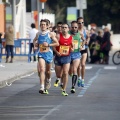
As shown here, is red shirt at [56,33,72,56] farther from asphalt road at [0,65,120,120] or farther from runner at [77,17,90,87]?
runner at [77,17,90,87]

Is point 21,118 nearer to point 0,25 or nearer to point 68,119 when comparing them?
point 68,119

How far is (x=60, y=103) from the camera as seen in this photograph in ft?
55.9

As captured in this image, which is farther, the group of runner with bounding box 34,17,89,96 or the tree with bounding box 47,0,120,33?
the tree with bounding box 47,0,120,33

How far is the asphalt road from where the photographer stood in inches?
568

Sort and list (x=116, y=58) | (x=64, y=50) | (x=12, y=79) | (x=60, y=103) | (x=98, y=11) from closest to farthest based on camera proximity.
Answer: (x=60, y=103)
(x=64, y=50)
(x=12, y=79)
(x=116, y=58)
(x=98, y=11)

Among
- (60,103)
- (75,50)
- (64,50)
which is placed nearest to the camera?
(60,103)

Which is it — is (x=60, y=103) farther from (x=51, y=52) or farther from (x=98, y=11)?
(x=98, y=11)

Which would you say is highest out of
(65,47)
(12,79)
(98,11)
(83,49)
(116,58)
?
(98,11)

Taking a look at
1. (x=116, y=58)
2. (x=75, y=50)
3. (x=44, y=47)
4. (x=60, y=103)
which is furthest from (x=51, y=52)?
(x=116, y=58)

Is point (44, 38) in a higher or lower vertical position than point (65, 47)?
higher

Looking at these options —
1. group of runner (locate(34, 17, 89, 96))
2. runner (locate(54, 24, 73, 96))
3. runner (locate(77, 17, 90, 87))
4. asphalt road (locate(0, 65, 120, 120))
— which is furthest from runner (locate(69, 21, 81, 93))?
runner (locate(54, 24, 73, 96))

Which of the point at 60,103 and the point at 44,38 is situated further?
the point at 44,38

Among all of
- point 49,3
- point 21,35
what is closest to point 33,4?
point 21,35

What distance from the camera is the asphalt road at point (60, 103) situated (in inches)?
568
